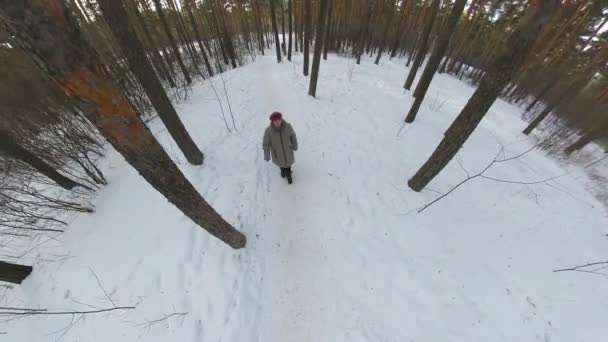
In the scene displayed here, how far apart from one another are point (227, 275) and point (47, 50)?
3198 mm

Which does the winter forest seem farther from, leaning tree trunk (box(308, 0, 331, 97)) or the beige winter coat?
leaning tree trunk (box(308, 0, 331, 97))

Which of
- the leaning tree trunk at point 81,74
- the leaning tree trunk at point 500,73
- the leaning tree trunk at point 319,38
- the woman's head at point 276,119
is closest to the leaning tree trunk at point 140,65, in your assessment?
the woman's head at point 276,119

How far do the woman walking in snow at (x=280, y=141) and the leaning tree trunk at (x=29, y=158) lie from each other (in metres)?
4.59

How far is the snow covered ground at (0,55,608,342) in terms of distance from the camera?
9.72ft

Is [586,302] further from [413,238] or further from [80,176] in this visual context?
[80,176]

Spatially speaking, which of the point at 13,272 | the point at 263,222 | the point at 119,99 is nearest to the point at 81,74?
the point at 119,99

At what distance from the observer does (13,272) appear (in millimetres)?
3461

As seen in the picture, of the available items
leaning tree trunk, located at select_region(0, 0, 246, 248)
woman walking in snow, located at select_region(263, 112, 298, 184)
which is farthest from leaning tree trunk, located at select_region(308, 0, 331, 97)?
leaning tree trunk, located at select_region(0, 0, 246, 248)

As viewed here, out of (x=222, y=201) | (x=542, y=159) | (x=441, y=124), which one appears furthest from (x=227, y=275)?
(x=542, y=159)

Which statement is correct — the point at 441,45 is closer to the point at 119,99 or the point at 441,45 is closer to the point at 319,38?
the point at 319,38

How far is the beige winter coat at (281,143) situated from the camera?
4.36 m

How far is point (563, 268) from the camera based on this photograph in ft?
12.2

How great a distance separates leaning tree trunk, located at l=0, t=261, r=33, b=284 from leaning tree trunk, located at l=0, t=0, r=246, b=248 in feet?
12.6

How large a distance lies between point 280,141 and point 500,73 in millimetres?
3607
